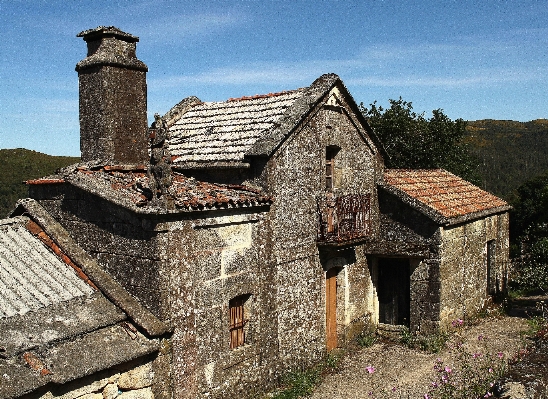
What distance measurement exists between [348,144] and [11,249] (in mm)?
7875

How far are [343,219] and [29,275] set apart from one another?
7013 millimetres

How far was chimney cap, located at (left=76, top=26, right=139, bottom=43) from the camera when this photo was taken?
1066cm

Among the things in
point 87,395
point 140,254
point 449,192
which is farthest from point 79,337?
point 449,192

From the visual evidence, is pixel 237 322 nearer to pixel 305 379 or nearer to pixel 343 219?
pixel 305 379

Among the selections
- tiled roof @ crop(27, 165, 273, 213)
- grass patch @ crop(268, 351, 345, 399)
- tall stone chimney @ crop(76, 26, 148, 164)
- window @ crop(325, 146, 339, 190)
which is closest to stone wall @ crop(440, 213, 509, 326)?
window @ crop(325, 146, 339, 190)

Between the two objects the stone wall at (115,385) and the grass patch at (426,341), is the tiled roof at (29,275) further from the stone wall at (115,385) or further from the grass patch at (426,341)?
the grass patch at (426,341)

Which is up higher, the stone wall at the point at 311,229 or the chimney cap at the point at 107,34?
the chimney cap at the point at 107,34

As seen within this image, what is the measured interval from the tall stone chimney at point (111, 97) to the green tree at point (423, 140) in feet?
51.6

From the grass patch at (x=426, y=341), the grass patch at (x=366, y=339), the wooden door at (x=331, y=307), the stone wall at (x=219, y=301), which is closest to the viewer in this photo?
the stone wall at (x=219, y=301)

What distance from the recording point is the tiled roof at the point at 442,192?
13631 mm

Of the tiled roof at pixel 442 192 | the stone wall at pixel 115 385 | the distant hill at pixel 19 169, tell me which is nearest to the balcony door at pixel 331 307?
the tiled roof at pixel 442 192

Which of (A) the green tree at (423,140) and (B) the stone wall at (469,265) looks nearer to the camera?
(B) the stone wall at (469,265)

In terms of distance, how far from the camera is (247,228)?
10.0m

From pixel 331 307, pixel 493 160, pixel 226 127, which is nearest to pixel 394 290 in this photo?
pixel 331 307
